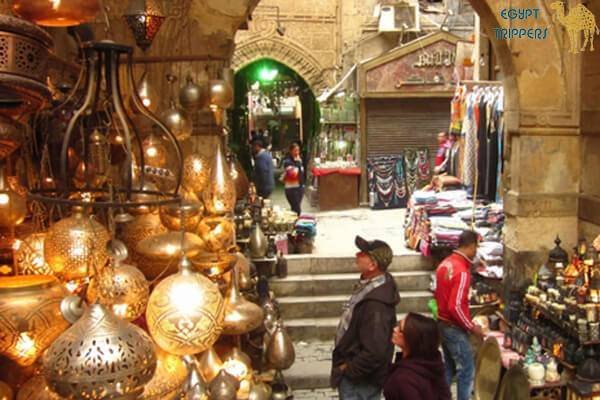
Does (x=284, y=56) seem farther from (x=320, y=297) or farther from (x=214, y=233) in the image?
(x=214, y=233)

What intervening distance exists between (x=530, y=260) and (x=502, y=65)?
72.3 inches

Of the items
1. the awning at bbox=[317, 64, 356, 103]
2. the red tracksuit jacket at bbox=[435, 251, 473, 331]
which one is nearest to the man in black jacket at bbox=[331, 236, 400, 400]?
the red tracksuit jacket at bbox=[435, 251, 473, 331]

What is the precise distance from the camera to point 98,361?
5.85 feet

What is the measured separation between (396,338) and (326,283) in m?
4.98

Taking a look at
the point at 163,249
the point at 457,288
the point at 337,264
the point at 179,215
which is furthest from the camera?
the point at 337,264

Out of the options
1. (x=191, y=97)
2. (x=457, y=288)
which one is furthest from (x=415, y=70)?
(x=191, y=97)

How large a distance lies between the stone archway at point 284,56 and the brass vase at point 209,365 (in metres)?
12.9

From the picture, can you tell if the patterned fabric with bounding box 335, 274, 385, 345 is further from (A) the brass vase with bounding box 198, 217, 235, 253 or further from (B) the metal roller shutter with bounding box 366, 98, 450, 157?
(B) the metal roller shutter with bounding box 366, 98, 450, 157

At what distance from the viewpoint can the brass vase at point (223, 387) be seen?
Answer: 125 inches

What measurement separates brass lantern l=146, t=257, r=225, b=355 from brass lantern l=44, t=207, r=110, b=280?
0.86 ft

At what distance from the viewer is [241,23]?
5387 millimetres

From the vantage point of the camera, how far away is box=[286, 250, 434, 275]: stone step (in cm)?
872

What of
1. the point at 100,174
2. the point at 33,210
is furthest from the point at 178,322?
the point at 33,210

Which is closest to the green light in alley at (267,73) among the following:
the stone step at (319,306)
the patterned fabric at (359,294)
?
the stone step at (319,306)
